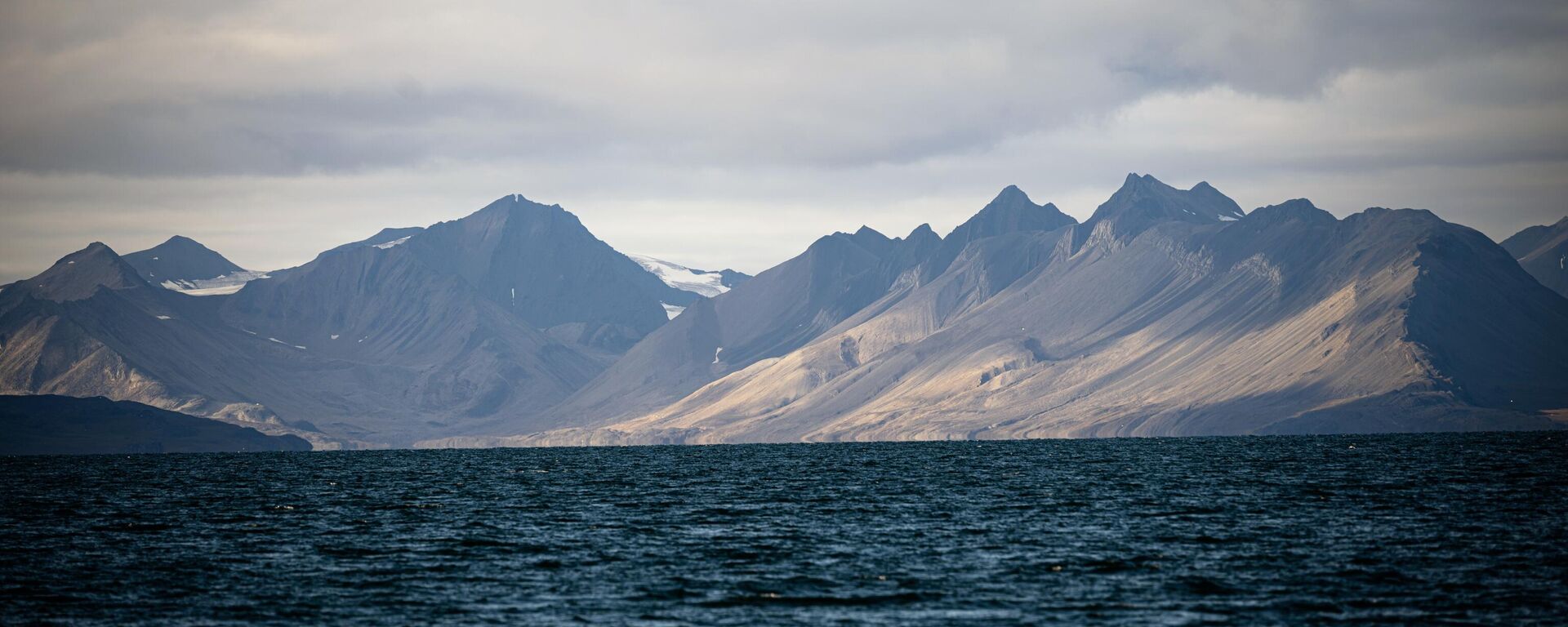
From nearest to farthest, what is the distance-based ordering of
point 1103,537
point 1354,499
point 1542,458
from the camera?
point 1103,537 → point 1354,499 → point 1542,458

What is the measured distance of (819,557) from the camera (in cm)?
8062

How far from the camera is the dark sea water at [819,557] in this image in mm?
62625

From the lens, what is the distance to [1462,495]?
11694 cm

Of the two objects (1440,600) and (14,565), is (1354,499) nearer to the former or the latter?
(1440,600)

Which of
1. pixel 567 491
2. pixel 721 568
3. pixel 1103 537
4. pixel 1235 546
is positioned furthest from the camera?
pixel 567 491

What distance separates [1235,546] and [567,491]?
82.4 metres

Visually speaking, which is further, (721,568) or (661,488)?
(661,488)

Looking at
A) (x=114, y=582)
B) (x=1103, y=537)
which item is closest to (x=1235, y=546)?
(x=1103, y=537)

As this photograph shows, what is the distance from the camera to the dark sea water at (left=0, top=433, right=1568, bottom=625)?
205ft

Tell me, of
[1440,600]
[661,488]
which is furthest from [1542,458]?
[1440,600]

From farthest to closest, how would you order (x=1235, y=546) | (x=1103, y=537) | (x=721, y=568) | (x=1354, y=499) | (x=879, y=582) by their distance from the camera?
(x=1354, y=499), (x=1103, y=537), (x=1235, y=546), (x=721, y=568), (x=879, y=582)

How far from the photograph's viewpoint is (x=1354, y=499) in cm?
11431

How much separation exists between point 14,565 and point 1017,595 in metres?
54.8

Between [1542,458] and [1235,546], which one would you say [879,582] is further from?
[1542,458]
